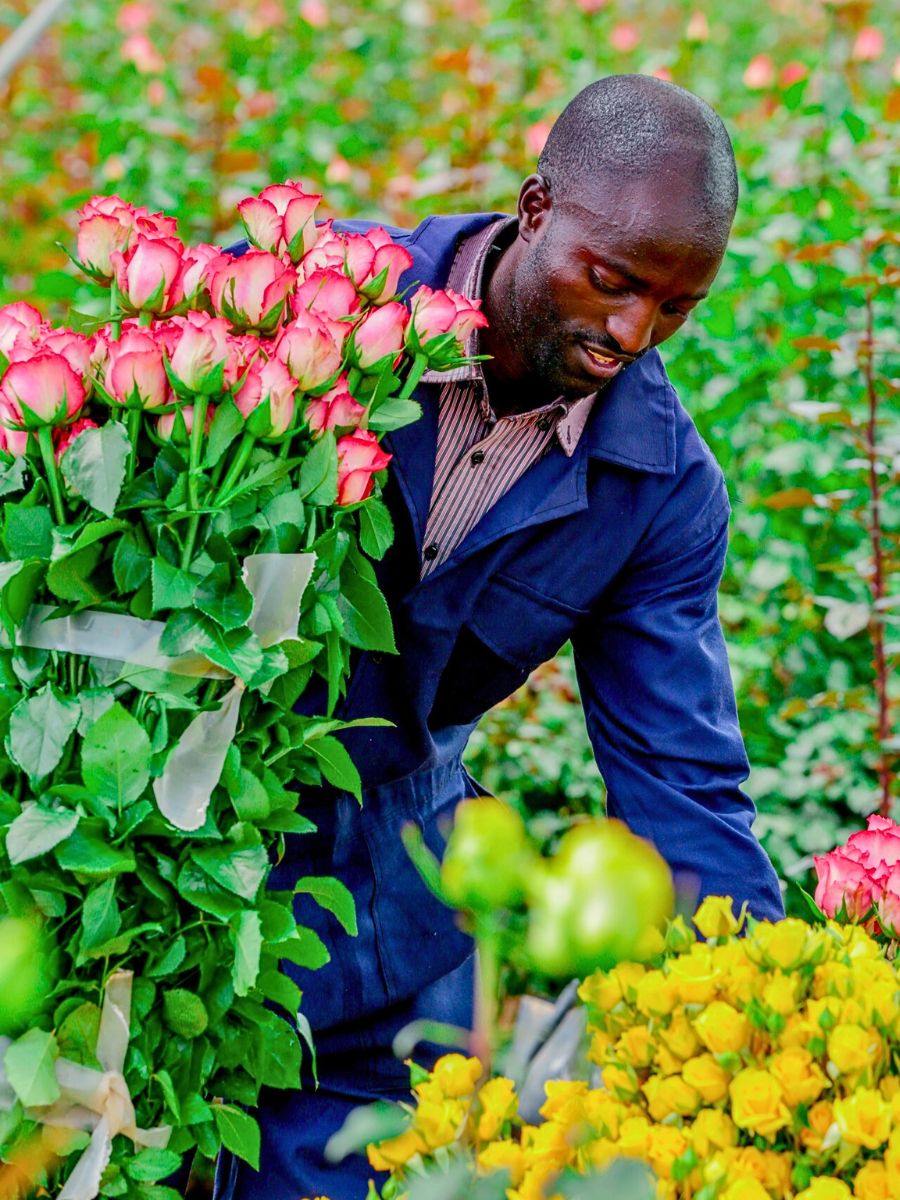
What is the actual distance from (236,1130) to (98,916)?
24 centimetres

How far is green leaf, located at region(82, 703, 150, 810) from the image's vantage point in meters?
1.01

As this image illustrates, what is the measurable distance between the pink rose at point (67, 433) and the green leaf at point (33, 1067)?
410 mm

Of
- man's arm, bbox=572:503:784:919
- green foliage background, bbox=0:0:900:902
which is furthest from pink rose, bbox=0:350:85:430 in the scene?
green foliage background, bbox=0:0:900:902

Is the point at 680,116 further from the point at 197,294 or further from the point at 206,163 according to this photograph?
the point at 206,163

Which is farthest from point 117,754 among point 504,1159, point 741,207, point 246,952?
point 741,207

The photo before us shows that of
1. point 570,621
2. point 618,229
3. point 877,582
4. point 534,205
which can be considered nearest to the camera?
point 618,229

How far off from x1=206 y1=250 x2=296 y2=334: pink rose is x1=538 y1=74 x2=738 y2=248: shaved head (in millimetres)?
450

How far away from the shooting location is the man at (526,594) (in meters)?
1.45

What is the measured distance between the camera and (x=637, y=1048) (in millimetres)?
920

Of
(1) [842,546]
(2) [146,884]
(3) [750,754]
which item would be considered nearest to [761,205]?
(1) [842,546]

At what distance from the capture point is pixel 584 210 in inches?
55.4

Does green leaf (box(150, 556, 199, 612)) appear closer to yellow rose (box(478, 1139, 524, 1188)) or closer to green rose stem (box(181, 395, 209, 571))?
green rose stem (box(181, 395, 209, 571))

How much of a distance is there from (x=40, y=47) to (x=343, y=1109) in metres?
→ 3.80

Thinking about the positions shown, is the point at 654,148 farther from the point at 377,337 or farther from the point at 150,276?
the point at 150,276
